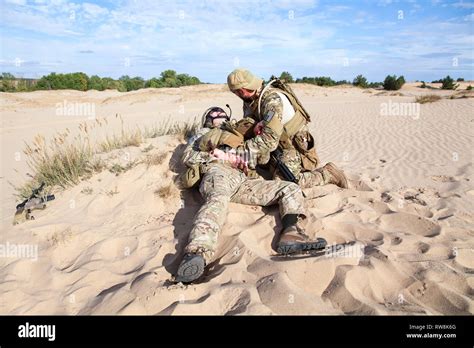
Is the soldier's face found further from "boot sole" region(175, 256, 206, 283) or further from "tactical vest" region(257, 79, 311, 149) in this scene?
"boot sole" region(175, 256, 206, 283)

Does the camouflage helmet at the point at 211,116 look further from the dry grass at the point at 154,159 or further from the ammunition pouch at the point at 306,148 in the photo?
the ammunition pouch at the point at 306,148

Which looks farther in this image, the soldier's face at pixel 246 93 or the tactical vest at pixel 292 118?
the tactical vest at pixel 292 118

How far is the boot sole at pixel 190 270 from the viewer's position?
2842 millimetres

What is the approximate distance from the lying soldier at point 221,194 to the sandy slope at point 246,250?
0.16 meters

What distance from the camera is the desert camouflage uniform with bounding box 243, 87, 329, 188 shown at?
4162 millimetres

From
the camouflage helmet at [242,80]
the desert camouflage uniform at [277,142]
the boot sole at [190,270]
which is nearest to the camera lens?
the boot sole at [190,270]

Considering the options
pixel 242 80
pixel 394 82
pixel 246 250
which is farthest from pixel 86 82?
pixel 246 250

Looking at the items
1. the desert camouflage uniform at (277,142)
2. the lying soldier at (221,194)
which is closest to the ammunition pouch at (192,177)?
the lying soldier at (221,194)

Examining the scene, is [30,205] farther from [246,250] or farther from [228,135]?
[246,250]

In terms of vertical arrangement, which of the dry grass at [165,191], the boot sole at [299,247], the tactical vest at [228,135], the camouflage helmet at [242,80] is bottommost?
the boot sole at [299,247]

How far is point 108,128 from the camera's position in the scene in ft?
37.3

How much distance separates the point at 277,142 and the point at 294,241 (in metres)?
1.36

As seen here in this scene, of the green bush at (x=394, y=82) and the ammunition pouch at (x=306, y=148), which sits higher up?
the green bush at (x=394, y=82)
